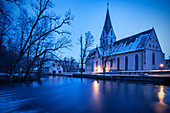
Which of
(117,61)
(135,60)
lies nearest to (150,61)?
(135,60)

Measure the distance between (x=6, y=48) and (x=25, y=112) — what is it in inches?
748

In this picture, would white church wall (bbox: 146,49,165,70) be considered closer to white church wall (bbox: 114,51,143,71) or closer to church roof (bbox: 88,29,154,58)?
white church wall (bbox: 114,51,143,71)

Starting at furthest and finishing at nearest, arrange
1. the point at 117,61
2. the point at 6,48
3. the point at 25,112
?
1. the point at 117,61
2. the point at 6,48
3. the point at 25,112

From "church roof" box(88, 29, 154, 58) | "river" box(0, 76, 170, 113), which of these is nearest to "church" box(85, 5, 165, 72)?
"church roof" box(88, 29, 154, 58)

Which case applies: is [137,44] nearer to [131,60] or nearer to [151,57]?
[131,60]

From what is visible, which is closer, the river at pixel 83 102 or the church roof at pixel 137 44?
the river at pixel 83 102

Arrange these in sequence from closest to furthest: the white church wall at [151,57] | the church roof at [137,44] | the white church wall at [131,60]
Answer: the white church wall at [151,57] < the white church wall at [131,60] < the church roof at [137,44]

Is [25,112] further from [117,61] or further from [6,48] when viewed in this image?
[117,61]

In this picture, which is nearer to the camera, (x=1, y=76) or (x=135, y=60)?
(x=1, y=76)

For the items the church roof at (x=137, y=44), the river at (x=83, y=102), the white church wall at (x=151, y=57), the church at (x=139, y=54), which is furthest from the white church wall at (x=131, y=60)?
the river at (x=83, y=102)

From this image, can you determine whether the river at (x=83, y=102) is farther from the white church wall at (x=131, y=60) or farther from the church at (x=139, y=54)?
the white church wall at (x=131, y=60)

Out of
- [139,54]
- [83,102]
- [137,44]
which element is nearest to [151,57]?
[139,54]

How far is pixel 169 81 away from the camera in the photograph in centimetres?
1677

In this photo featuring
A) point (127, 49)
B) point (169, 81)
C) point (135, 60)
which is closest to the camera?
point (169, 81)
